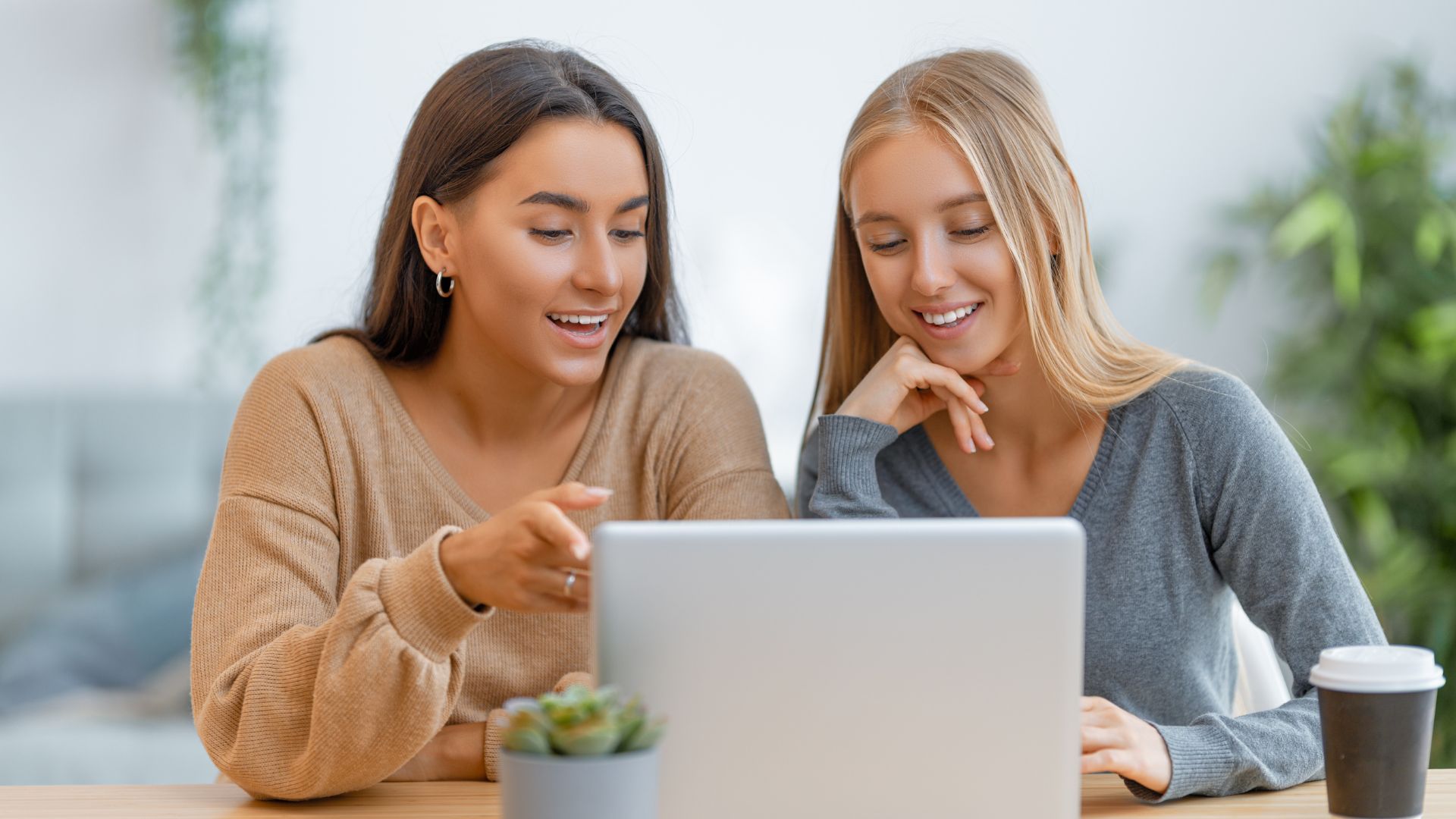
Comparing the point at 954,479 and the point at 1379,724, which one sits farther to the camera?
the point at 954,479

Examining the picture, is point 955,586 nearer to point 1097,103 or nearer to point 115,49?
point 1097,103

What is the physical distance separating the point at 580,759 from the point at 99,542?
8.46 ft

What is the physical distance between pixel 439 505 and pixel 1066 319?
0.75 meters

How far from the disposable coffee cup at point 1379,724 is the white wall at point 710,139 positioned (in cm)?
219

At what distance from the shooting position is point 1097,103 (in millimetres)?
3230

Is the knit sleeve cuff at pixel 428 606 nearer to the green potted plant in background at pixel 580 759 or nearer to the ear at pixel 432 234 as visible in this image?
the green potted plant in background at pixel 580 759

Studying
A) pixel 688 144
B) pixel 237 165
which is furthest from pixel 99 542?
pixel 688 144

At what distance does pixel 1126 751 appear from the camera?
42.7 inches

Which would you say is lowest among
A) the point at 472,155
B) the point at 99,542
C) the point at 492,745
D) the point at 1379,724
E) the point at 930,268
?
the point at 99,542

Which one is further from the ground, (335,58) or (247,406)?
(335,58)

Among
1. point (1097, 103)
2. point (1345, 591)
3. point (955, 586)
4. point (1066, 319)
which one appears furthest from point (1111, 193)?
point (955, 586)

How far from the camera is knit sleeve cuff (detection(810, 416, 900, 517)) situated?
152 cm

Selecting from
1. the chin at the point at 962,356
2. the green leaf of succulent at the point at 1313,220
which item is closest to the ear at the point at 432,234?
the chin at the point at 962,356

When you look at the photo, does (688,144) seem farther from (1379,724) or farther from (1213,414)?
(1379,724)
